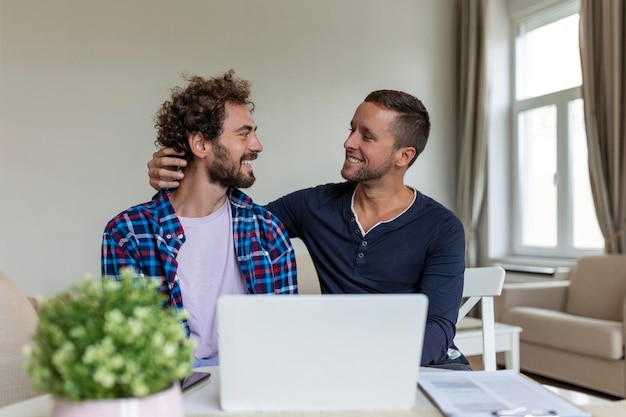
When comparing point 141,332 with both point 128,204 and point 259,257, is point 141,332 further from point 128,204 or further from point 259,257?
point 128,204

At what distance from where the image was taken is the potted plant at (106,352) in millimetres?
700

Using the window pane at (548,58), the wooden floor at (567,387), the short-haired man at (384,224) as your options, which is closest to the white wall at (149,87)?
the window pane at (548,58)

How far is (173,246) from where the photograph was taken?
1.75 m

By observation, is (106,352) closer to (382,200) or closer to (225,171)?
(225,171)

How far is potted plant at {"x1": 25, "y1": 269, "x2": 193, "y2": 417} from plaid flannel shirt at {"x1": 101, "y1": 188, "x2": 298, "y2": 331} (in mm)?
945

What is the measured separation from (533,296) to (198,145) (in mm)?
3134

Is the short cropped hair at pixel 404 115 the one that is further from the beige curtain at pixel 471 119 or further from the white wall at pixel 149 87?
the beige curtain at pixel 471 119

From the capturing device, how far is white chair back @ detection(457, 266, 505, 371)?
1973 mm

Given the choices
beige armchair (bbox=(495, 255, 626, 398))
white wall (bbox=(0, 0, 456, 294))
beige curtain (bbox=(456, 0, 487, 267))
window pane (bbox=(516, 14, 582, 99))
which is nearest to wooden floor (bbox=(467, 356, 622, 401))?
beige armchair (bbox=(495, 255, 626, 398))

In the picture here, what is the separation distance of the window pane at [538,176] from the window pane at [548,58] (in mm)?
202

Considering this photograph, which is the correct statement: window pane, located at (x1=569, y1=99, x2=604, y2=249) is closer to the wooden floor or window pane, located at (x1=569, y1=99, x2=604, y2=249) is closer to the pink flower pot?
→ the wooden floor

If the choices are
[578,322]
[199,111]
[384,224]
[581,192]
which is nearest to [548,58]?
[581,192]

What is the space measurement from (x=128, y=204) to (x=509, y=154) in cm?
316

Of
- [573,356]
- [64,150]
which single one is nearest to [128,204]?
[64,150]
